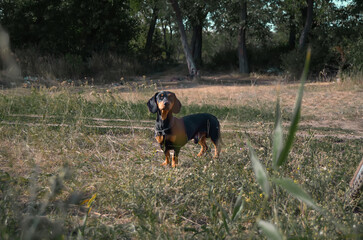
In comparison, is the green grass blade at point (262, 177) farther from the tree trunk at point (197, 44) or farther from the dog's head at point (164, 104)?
the tree trunk at point (197, 44)

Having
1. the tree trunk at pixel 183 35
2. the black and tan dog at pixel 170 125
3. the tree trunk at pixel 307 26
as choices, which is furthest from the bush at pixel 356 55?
the black and tan dog at pixel 170 125

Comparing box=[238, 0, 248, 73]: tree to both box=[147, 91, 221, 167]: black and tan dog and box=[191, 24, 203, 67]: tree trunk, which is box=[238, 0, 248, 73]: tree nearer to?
box=[191, 24, 203, 67]: tree trunk

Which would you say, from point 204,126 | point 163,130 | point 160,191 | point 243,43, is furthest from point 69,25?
point 160,191

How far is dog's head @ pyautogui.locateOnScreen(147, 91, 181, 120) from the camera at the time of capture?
3.38 metres

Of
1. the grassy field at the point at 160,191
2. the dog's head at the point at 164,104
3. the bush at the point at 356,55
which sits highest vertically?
the bush at the point at 356,55

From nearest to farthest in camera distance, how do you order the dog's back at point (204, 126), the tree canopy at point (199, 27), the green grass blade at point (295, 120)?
the green grass blade at point (295, 120) < the dog's back at point (204, 126) < the tree canopy at point (199, 27)

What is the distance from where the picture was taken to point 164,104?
3.36 m

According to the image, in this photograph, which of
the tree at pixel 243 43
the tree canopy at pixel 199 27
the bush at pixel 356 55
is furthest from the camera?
the tree at pixel 243 43

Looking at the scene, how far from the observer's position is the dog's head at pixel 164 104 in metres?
3.38

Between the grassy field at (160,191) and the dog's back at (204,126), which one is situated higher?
the dog's back at (204,126)

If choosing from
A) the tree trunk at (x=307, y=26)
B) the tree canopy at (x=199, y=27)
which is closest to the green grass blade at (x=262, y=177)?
the tree canopy at (x=199, y=27)

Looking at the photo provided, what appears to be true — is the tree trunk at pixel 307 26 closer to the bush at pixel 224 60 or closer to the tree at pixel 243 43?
the tree at pixel 243 43

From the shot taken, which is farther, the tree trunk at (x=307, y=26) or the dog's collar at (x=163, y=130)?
the tree trunk at (x=307, y=26)

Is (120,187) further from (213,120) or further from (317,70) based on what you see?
(317,70)
